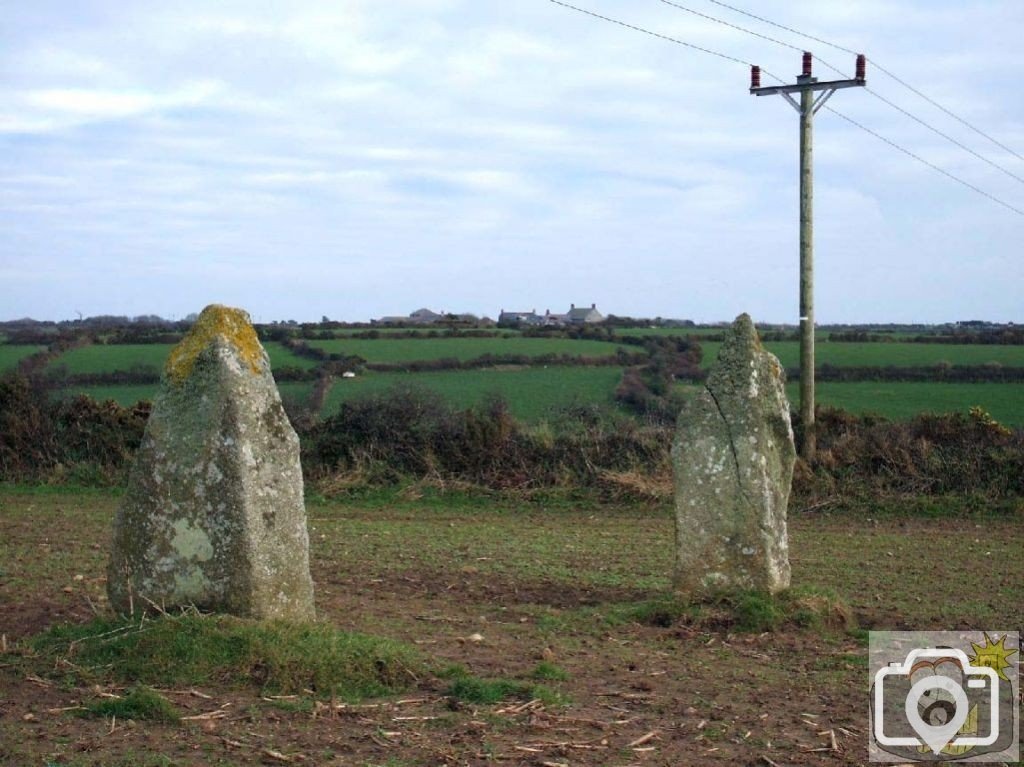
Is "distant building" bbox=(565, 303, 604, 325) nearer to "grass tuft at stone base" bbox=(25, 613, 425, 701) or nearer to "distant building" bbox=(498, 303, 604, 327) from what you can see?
"distant building" bbox=(498, 303, 604, 327)

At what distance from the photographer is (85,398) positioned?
22406 millimetres

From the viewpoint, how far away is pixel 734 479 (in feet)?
33.8

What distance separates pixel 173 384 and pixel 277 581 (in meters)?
1.63

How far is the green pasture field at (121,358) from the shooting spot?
34.0m

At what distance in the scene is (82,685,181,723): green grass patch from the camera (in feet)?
20.9

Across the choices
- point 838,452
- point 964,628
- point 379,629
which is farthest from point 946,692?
point 838,452

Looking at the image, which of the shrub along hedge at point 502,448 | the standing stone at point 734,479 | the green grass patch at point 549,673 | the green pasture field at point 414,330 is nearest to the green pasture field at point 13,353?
the green pasture field at point 414,330

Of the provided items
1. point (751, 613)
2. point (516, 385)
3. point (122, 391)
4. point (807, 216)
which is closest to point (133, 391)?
point (122, 391)

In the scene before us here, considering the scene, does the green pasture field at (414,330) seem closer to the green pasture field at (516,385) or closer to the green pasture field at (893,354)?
the green pasture field at (893,354)


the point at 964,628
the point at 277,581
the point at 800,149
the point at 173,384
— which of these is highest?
the point at 800,149

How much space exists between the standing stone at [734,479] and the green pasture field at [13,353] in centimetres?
2771

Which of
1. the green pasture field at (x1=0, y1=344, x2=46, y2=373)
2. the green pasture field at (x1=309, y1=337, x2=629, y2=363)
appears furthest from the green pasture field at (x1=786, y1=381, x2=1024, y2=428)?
the green pasture field at (x1=0, y1=344, x2=46, y2=373)

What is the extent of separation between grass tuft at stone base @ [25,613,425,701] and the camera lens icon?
3026 mm

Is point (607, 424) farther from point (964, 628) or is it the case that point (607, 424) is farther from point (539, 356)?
point (539, 356)
